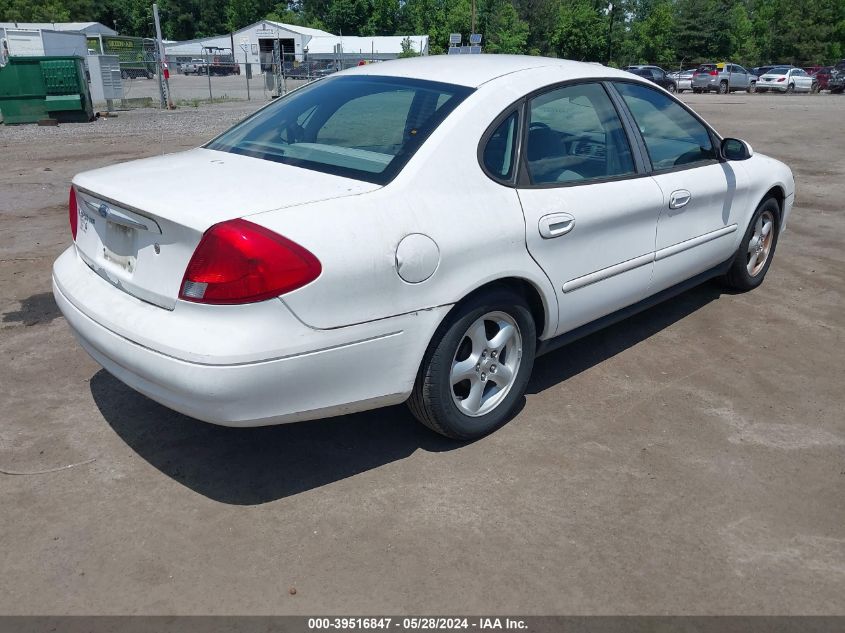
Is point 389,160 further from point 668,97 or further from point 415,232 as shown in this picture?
point 668,97

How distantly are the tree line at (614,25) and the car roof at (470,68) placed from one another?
5884cm

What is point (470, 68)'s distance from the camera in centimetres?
367

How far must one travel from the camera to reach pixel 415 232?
2.88 m

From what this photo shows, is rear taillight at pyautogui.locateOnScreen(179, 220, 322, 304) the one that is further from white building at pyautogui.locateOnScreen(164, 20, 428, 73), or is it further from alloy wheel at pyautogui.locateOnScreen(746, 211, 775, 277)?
white building at pyautogui.locateOnScreen(164, 20, 428, 73)

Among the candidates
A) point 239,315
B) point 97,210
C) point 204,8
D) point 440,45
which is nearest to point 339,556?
point 239,315

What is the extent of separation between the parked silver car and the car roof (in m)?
39.0

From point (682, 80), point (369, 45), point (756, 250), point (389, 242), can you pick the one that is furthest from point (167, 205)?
point (369, 45)

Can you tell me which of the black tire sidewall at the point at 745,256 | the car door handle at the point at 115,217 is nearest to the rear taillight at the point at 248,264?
the car door handle at the point at 115,217

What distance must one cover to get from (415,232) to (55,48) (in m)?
38.1

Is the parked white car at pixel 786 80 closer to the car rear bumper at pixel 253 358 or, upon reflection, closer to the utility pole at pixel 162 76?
the utility pole at pixel 162 76

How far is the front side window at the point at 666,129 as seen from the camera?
13.7ft

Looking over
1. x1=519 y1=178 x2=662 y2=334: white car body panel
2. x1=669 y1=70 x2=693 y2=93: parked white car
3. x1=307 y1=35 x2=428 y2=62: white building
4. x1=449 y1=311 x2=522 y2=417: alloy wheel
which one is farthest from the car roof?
x1=307 y1=35 x2=428 y2=62: white building

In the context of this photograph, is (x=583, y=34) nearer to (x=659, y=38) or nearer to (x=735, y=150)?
(x=659, y=38)

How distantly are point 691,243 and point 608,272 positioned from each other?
945 millimetres
